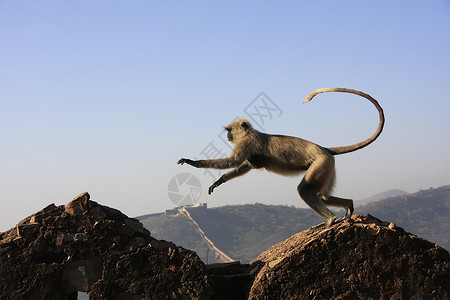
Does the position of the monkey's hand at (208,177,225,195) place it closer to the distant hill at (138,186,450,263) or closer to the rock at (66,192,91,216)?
the rock at (66,192,91,216)

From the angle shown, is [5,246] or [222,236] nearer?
[5,246]

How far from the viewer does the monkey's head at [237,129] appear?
9570 millimetres

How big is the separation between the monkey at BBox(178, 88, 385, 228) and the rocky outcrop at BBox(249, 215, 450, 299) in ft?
3.08

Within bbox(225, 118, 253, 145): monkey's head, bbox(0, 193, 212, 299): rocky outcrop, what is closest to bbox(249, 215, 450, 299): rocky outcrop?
bbox(0, 193, 212, 299): rocky outcrop

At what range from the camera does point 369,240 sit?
6.68 m

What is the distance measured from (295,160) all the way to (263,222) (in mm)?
48357

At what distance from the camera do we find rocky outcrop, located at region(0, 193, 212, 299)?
6703 mm

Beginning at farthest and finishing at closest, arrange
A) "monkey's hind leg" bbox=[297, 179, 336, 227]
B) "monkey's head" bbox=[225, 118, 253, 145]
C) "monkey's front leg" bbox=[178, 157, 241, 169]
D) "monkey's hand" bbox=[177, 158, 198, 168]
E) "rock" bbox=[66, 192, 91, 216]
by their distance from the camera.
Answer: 1. "monkey's head" bbox=[225, 118, 253, 145]
2. "monkey's front leg" bbox=[178, 157, 241, 169]
3. "monkey's hand" bbox=[177, 158, 198, 168]
4. "monkey's hind leg" bbox=[297, 179, 336, 227]
5. "rock" bbox=[66, 192, 91, 216]

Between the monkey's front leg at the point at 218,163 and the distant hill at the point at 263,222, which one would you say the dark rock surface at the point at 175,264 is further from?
the distant hill at the point at 263,222

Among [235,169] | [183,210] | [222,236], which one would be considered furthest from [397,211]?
[235,169]

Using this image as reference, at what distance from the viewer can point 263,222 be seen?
56.1 m

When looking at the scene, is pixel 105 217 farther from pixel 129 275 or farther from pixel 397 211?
pixel 397 211

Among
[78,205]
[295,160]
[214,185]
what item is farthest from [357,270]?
[78,205]

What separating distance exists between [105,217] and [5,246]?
139 centimetres
